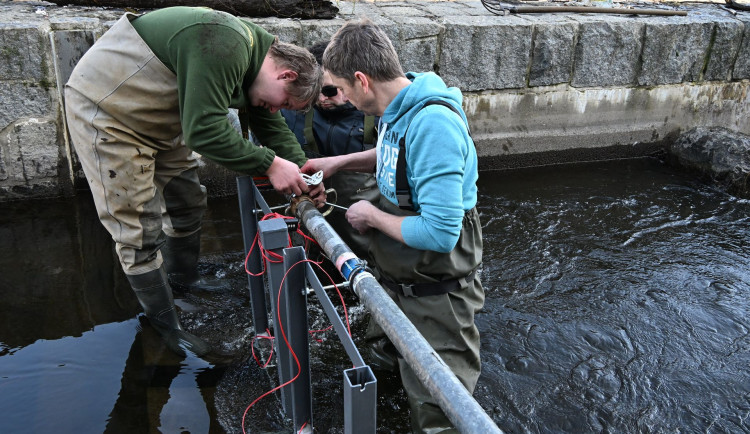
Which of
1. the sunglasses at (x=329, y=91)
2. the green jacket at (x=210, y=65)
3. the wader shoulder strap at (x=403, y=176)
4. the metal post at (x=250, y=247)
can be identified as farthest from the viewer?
the sunglasses at (x=329, y=91)

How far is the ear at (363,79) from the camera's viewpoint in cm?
220

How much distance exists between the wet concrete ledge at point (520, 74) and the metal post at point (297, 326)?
368 cm

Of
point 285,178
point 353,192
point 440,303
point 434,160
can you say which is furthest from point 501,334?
point 434,160

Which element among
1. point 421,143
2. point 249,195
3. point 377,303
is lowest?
point 249,195

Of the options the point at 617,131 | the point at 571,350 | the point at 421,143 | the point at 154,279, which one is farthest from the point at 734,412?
the point at 617,131

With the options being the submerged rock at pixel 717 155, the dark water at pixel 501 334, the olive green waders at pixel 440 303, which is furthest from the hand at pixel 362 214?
the submerged rock at pixel 717 155

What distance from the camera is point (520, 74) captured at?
632 centimetres

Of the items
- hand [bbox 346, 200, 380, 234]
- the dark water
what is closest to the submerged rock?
the dark water

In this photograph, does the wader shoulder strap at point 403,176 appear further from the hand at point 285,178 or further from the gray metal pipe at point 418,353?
the hand at point 285,178

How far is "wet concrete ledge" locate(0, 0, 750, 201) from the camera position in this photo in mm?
4805

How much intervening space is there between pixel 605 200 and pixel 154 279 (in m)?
4.77

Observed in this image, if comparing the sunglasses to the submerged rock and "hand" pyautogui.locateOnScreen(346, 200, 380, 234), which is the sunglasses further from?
the submerged rock

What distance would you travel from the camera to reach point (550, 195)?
6102 mm

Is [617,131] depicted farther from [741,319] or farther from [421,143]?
[421,143]
